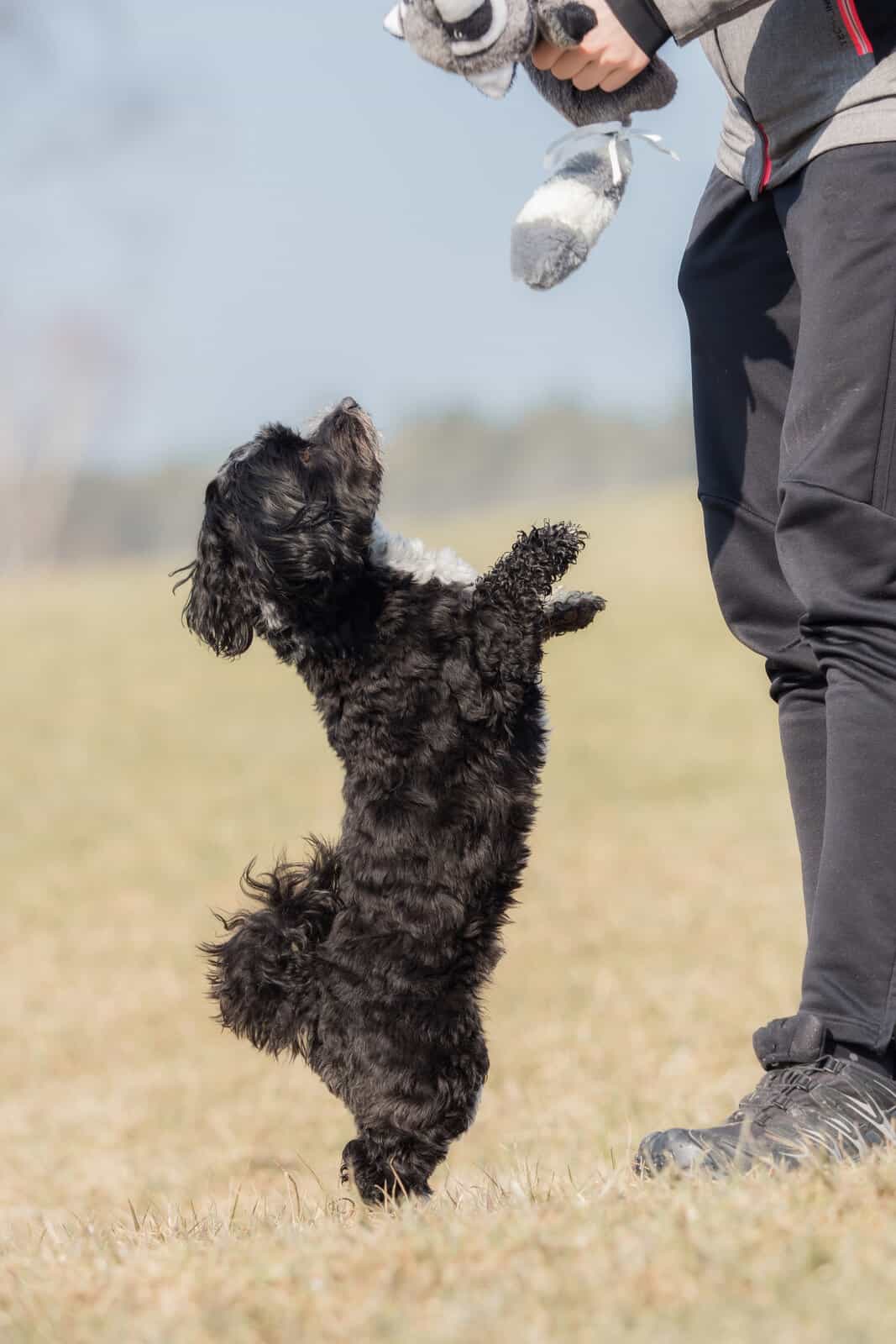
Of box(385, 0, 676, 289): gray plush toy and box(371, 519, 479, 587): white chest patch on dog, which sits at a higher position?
box(385, 0, 676, 289): gray plush toy

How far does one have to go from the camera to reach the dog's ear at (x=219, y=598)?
3.21 meters

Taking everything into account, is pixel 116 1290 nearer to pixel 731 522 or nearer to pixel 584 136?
pixel 731 522

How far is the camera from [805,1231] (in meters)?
1.81

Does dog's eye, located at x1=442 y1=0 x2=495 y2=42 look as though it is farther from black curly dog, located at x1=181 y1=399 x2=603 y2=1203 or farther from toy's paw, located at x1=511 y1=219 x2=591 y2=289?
black curly dog, located at x1=181 y1=399 x2=603 y2=1203

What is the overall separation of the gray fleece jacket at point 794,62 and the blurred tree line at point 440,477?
42.5m

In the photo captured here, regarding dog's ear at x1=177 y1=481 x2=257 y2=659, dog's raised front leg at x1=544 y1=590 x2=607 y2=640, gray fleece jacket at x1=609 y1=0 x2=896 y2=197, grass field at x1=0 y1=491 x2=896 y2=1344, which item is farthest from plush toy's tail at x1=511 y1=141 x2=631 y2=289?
grass field at x1=0 y1=491 x2=896 y2=1344

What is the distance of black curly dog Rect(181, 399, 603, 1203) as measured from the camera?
2.86 m

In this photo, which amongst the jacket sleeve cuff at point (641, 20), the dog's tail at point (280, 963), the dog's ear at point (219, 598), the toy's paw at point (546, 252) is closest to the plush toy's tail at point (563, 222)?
the toy's paw at point (546, 252)

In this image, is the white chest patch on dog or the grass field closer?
the grass field

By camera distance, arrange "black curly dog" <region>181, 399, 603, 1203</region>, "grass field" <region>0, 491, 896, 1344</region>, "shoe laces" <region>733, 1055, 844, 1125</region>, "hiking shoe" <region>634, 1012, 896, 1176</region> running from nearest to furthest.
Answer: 1. "grass field" <region>0, 491, 896, 1344</region>
2. "hiking shoe" <region>634, 1012, 896, 1176</region>
3. "shoe laces" <region>733, 1055, 844, 1125</region>
4. "black curly dog" <region>181, 399, 603, 1203</region>

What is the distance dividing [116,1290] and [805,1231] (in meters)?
0.88

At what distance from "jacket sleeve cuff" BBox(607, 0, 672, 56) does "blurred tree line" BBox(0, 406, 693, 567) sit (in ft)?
140

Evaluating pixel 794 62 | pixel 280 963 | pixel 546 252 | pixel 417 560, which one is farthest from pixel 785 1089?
pixel 794 62

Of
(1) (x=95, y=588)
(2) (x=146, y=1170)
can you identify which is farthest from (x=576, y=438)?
(2) (x=146, y=1170)
